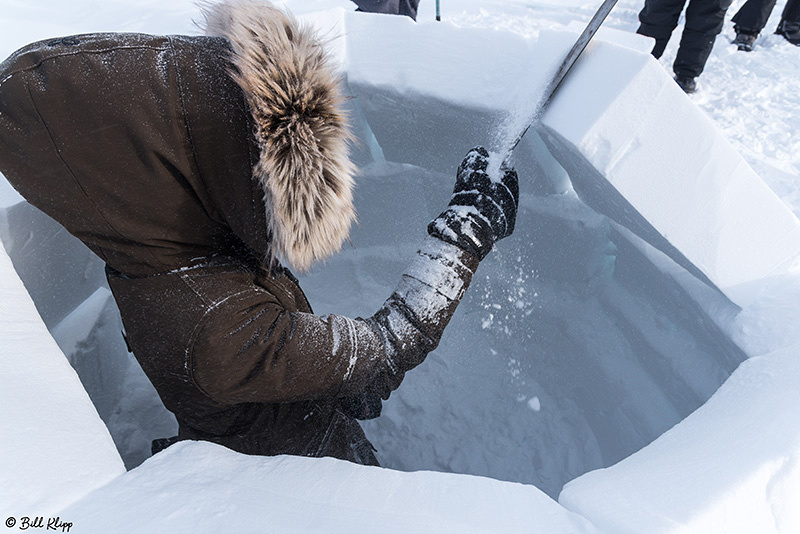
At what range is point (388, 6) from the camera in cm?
295

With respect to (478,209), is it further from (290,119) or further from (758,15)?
(758,15)

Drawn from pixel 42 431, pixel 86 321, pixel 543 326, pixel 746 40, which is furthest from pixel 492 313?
pixel 746 40

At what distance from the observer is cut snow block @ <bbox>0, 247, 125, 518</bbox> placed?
0.58 meters

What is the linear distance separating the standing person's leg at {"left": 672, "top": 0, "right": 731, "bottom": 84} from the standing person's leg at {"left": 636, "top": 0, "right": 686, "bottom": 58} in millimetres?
222

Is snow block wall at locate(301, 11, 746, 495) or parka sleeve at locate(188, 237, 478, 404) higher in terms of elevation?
parka sleeve at locate(188, 237, 478, 404)

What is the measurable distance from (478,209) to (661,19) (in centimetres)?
269

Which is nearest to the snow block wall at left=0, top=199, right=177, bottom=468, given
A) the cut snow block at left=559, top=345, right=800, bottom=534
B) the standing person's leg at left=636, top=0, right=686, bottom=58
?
the cut snow block at left=559, top=345, right=800, bottom=534

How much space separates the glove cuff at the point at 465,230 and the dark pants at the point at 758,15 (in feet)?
10.1

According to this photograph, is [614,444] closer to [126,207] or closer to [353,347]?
[353,347]

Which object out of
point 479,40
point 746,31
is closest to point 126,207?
point 479,40

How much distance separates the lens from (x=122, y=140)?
664 mm

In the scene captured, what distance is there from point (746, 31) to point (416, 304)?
11.0 feet

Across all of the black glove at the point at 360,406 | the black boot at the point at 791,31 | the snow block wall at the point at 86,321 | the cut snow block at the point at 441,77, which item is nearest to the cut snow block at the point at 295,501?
the black glove at the point at 360,406

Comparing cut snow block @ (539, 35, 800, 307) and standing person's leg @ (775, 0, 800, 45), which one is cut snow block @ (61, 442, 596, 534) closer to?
cut snow block @ (539, 35, 800, 307)
